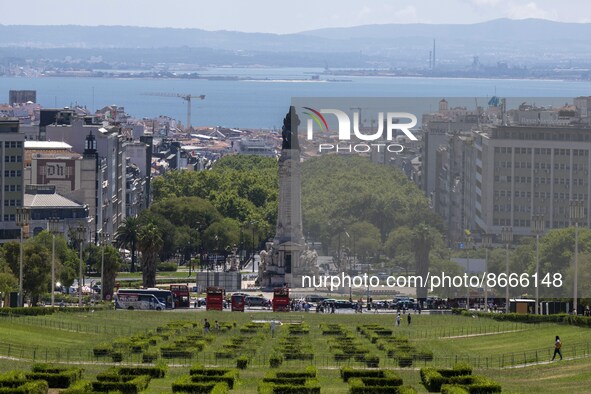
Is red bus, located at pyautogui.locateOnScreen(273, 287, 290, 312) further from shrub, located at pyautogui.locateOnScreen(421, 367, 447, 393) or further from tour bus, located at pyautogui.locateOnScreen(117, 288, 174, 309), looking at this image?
shrub, located at pyautogui.locateOnScreen(421, 367, 447, 393)

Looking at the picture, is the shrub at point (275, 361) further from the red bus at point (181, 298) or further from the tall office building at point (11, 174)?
the tall office building at point (11, 174)

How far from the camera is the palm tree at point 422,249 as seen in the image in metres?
118

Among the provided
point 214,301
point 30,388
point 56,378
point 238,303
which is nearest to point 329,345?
point 56,378

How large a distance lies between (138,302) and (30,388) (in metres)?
62.8

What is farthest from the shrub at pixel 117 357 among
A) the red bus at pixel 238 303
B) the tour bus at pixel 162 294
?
the tour bus at pixel 162 294

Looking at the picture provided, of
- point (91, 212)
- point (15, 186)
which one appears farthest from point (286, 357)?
point (91, 212)

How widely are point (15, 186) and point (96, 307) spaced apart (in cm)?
5058

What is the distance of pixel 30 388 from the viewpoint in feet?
160

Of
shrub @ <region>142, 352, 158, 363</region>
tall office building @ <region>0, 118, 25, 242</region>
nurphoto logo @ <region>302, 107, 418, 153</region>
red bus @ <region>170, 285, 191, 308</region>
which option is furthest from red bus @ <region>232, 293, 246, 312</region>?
tall office building @ <region>0, 118, 25, 242</region>

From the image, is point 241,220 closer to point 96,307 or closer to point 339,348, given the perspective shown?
point 96,307

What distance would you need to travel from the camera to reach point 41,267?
10862 cm

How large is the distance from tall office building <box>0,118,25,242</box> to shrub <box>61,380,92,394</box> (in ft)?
333

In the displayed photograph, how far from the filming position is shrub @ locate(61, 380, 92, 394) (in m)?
48.6

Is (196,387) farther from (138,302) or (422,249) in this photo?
(422,249)
